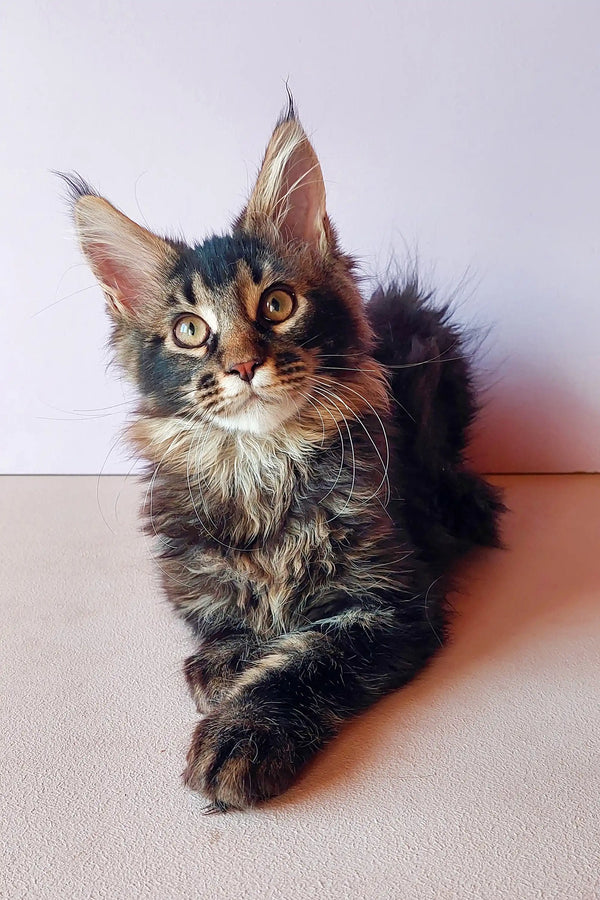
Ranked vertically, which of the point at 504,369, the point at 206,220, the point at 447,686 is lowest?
the point at 447,686

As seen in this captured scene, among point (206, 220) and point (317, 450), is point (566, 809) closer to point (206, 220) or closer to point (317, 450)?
point (317, 450)

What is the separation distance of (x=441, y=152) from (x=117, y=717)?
1.56 metres

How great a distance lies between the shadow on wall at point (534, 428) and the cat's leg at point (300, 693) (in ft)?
3.19

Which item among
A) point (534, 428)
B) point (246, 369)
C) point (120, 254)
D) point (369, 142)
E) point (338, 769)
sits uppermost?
point (369, 142)

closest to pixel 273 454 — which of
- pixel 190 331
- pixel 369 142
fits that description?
pixel 190 331

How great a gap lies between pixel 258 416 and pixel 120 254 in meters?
0.43

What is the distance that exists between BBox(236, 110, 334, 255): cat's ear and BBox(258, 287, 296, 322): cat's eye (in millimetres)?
159

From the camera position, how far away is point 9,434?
238 centimetres

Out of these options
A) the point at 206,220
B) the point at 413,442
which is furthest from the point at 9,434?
the point at 413,442

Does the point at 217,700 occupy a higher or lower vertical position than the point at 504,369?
lower

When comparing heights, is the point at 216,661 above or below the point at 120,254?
below

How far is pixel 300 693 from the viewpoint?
117 centimetres

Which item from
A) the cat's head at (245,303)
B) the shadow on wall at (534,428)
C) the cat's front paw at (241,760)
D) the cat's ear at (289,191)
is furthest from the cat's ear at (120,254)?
the shadow on wall at (534,428)

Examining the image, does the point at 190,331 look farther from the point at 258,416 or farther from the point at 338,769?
the point at 338,769
